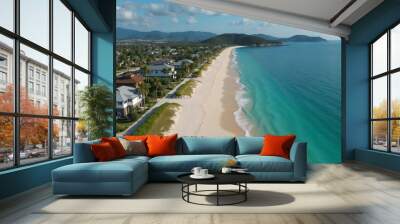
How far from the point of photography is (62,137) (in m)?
7.69

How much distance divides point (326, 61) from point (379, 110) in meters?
2.48

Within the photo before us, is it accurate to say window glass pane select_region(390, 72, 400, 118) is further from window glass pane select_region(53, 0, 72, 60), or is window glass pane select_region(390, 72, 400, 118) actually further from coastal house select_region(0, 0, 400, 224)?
window glass pane select_region(53, 0, 72, 60)

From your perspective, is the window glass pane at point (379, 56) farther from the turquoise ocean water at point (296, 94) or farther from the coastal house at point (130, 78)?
the coastal house at point (130, 78)

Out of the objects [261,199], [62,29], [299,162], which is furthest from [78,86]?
[261,199]

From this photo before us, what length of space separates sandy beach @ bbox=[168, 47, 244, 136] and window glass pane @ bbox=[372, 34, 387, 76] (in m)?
3.69

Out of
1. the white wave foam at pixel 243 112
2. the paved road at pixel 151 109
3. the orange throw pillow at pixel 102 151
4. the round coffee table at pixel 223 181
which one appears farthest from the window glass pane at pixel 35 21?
the white wave foam at pixel 243 112

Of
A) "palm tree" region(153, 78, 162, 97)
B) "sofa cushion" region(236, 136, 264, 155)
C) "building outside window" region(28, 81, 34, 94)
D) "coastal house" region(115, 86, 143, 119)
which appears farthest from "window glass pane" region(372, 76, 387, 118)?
"building outside window" region(28, 81, 34, 94)

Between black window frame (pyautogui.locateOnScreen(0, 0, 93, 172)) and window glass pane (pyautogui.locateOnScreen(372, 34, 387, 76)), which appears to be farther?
window glass pane (pyautogui.locateOnScreen(372, 34, 387, 76))

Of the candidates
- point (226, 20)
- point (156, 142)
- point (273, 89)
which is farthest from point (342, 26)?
point (156, 142)

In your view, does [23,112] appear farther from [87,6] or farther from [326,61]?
[326,61]

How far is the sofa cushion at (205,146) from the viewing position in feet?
24.9

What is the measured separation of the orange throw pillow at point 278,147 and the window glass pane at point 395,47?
11.2 feet

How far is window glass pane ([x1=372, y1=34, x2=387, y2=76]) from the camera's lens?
947cm

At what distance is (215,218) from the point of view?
4.25m
